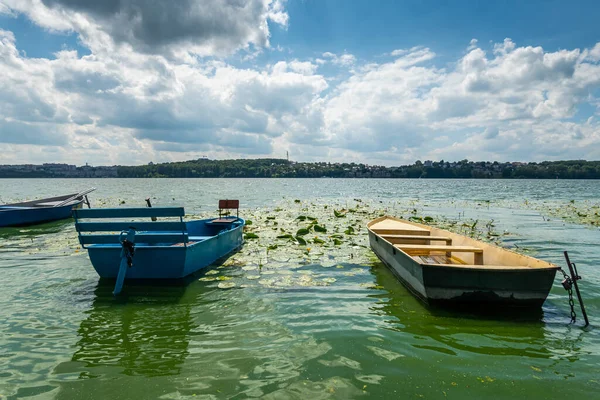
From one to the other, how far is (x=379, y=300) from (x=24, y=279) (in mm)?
10001

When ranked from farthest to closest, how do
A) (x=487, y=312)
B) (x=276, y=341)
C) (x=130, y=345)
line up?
(x=487, y=312), (x=276, y=341), (x=130, y=345)

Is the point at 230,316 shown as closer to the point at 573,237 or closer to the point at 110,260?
the point at 110,260

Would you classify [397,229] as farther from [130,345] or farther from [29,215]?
[29,215]

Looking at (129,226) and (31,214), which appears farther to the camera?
(31,214)

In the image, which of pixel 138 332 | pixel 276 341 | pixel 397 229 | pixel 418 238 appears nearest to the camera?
pixel 276 341

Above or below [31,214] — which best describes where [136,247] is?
above

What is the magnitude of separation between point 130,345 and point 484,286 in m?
6.83

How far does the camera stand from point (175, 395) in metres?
4.64

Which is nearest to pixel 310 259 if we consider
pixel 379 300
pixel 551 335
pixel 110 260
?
pixel 379 300

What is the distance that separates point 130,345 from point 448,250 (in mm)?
7597

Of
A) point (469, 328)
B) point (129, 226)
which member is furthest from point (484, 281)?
point (129, 226)

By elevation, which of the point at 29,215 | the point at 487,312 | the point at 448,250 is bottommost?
the point at 487,312

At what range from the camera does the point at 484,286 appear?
7.12 m

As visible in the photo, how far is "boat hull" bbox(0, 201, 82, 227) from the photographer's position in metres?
20.5
